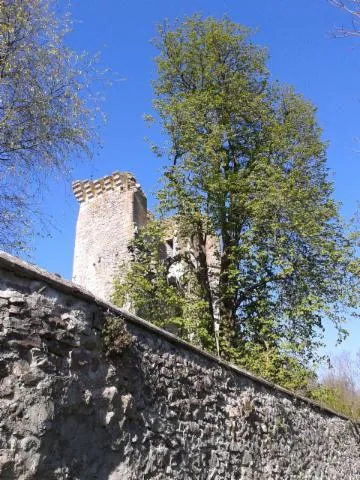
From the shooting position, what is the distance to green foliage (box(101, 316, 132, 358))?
3.96m

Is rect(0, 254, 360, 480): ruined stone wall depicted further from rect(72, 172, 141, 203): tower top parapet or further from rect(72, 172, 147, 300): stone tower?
rect(72, 172, 141, 203): tower top parapet

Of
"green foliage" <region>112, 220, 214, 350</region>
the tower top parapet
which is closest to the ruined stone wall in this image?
"green foliage" <region>112, 220, 214, 350</region>

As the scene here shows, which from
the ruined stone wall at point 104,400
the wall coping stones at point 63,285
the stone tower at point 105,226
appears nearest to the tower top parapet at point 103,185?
the stone tower at point 105,226

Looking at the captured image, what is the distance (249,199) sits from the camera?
1247 centimetres

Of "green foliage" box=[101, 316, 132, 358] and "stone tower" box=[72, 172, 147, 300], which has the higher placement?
"stone tower" box=[72, 172, 147, 300]

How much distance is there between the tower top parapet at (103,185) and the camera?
1728 centimetres

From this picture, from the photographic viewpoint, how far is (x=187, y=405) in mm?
4938

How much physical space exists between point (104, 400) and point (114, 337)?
52 centimetres

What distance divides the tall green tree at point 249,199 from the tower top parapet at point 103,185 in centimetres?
382

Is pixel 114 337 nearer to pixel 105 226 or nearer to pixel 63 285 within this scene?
pixel 63 285

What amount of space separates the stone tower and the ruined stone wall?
9789 millimetres

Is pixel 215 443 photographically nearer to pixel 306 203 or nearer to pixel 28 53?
pixel 28 53

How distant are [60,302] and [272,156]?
431 inches

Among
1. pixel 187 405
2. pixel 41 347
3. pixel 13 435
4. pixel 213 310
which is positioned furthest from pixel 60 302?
pixel 213 310
